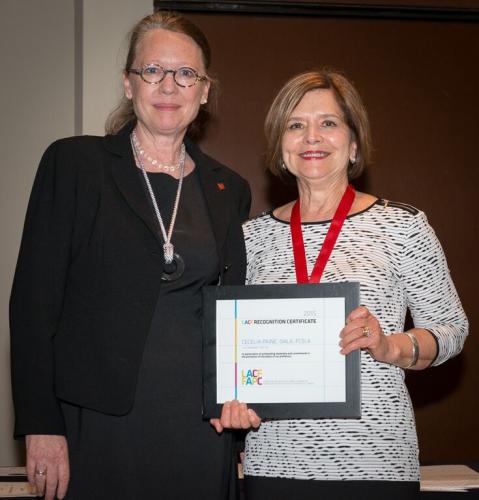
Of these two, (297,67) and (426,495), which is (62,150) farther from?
(297,67)

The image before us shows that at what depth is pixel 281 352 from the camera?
7.55 feet

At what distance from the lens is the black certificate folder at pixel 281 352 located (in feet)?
7.43

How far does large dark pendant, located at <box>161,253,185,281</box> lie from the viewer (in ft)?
7.79

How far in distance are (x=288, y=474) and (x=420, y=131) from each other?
2637 millimetres

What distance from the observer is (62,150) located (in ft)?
7.89

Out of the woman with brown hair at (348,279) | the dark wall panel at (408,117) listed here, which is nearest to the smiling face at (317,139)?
the woman with brown hair at (348,279)

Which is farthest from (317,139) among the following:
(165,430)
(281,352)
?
(165,430)

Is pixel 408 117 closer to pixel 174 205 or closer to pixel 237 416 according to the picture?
pixel 174 205

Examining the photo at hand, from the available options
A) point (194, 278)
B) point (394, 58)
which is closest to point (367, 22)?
point (394, 58)

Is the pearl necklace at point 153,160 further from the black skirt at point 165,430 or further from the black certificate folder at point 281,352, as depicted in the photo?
the black certificate folder at point 281,352

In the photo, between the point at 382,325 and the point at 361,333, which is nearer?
the point at 361,333

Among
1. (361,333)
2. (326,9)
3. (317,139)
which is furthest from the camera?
(326,9)

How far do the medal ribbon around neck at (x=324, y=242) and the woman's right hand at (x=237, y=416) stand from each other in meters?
0.43

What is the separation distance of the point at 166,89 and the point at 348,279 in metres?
0.84
